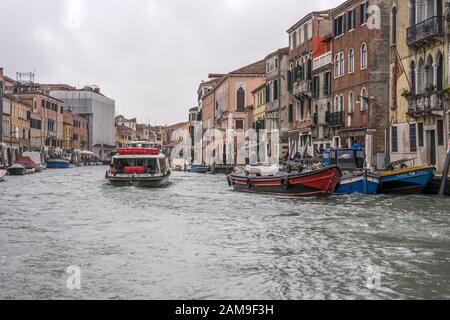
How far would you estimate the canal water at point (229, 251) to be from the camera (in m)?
8.63

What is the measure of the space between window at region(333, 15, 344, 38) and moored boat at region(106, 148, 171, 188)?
12.2 m

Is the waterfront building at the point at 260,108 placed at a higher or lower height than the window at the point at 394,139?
higher

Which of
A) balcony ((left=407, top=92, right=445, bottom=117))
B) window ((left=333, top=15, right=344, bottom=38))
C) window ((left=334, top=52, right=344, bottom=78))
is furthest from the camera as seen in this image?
window ((left=334, top=52, right=344, bottom=78))

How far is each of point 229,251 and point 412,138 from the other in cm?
1842

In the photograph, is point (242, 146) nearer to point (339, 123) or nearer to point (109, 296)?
point (339, 123)

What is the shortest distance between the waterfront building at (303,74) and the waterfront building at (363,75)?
3984 mm

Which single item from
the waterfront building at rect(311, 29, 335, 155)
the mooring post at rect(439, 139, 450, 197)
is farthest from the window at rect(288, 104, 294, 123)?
the mooring post at rect(439, 139, 450, 197)

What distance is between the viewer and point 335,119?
119 feet

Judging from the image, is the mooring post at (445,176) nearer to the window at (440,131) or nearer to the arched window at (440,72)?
the window at (440,131)

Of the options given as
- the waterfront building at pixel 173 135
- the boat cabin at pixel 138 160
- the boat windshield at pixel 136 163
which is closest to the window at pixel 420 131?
the boat cabin at pixel 138 160

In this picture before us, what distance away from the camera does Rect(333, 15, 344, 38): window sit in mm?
35500

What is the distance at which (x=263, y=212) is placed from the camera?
18.5m

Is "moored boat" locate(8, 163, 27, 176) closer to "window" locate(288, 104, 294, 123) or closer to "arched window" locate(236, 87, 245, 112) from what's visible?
"window" locate(288, 104, 294, 123)

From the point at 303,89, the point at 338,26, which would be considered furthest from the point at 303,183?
the point at 303,89
